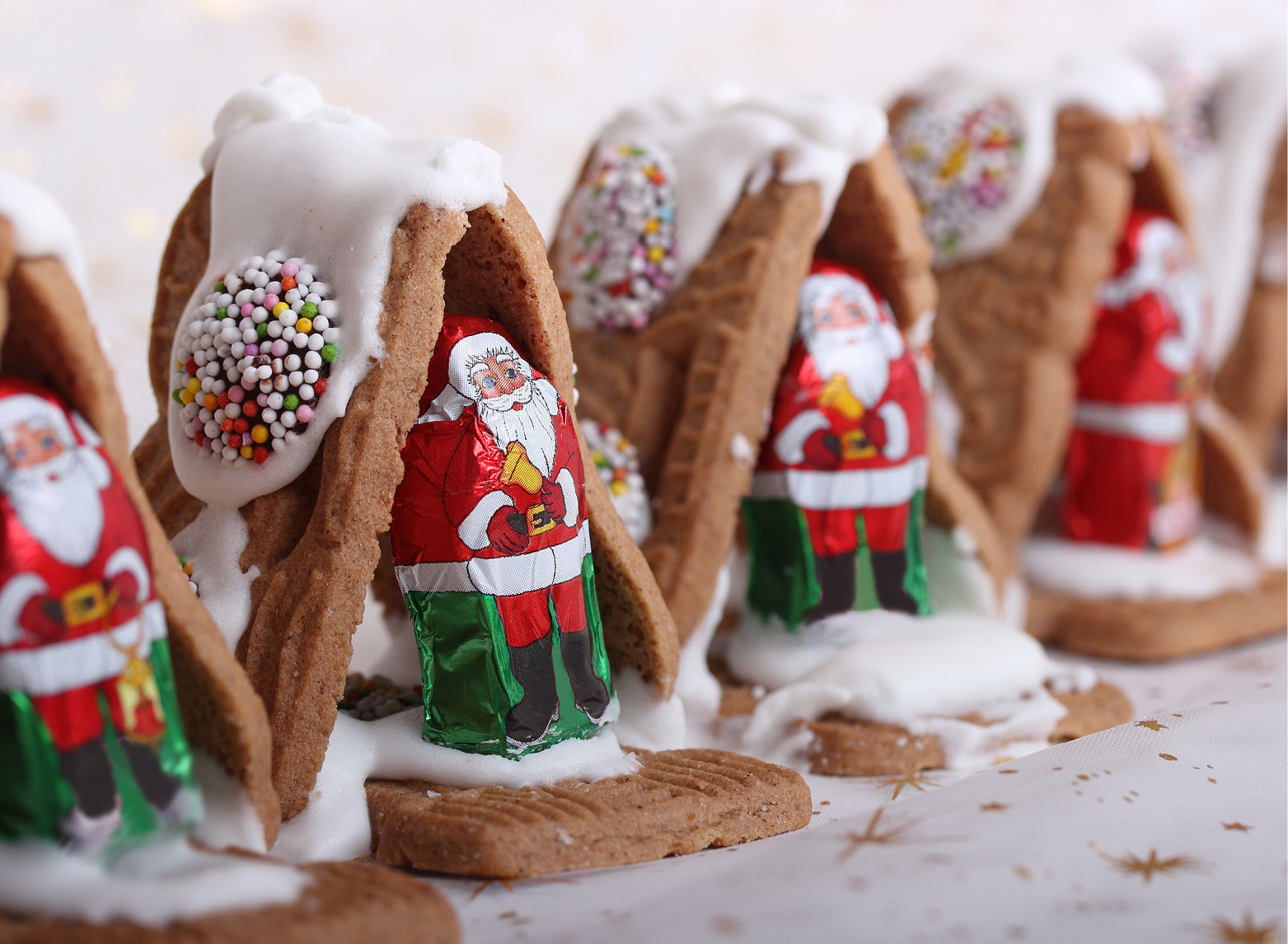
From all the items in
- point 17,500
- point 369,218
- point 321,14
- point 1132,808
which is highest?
point 321,14

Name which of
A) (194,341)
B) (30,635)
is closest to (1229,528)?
(194,341)

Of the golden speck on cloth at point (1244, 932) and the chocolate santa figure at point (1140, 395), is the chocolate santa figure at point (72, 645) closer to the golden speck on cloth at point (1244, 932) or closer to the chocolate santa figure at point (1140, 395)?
the golden speck on cloth at point (1244, 932)

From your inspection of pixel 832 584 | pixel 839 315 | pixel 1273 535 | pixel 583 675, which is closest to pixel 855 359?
pixel 839 315

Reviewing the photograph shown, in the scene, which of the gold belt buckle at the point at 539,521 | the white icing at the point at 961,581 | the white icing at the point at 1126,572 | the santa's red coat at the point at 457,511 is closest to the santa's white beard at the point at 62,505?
the santa's red coat at the point at 457,511

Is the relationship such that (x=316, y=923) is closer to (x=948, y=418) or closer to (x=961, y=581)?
(x=961, y=581)

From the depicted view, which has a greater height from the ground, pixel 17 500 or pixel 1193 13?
pixel 1193 13

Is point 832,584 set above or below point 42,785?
below

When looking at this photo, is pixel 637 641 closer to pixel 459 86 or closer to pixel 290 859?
pixel 290 859
